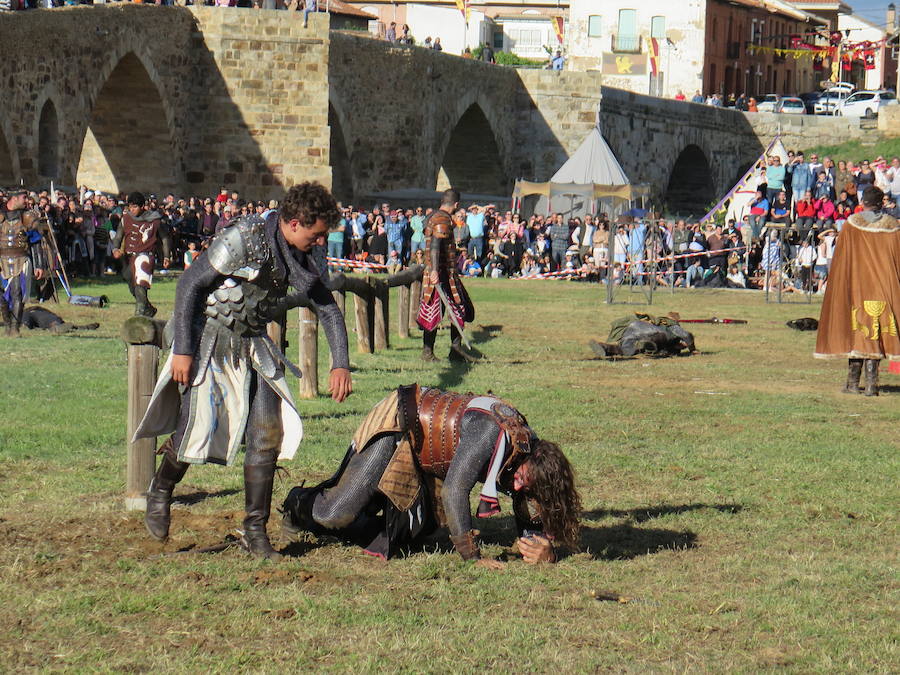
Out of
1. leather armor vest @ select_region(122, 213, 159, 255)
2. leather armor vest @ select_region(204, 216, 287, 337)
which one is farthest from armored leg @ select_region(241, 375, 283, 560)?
leather armor vest @ select_region(122, 213, 159, 255)

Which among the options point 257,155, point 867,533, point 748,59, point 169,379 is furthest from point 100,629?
point 748,59

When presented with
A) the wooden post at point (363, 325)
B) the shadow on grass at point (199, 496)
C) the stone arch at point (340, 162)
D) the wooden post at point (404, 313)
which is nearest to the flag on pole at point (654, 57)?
the stone arch at point (340, 162)

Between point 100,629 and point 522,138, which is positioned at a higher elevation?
point 522,138

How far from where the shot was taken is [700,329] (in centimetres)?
1720

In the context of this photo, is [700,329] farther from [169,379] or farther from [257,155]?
[257,155]

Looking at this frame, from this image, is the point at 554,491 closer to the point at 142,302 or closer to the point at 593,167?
the point at 142,302

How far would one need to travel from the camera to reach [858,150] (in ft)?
179

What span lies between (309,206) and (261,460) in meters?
1.03

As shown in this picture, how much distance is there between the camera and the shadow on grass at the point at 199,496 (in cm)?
691

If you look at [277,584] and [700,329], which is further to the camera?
[700,329]

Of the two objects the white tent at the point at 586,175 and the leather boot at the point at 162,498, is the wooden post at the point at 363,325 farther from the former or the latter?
the white tent at the point at 586,175

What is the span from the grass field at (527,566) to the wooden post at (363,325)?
2686 millimetres

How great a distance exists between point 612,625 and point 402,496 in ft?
3.57

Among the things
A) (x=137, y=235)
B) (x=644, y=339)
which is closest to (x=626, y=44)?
(x=137, y=235)
